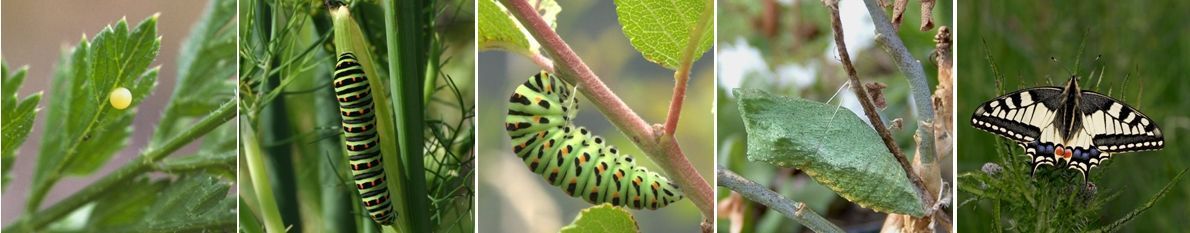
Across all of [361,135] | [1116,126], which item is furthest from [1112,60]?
[361,135]

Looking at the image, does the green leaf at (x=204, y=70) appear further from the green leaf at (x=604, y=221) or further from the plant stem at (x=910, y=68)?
the plant stem at (x=910, y=68)


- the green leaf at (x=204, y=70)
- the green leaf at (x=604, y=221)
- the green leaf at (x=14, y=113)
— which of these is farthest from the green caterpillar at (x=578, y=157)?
the green leaf at (x=14, y=113)

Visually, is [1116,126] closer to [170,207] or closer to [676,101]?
[676,101]

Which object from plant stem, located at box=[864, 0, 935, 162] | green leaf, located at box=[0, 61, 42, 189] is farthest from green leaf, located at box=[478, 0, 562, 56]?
green leaf, located at box=[0, 61, 42, 189]

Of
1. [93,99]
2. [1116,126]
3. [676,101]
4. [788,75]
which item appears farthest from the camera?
[93,99]

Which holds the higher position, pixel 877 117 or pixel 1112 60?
pixel 1112 60

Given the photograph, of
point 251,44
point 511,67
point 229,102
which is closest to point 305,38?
point 251,44
